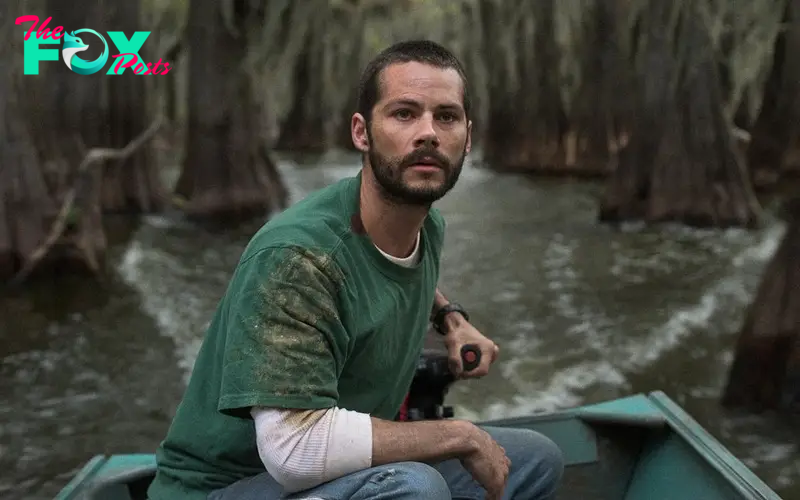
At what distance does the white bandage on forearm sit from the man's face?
49 centimetres

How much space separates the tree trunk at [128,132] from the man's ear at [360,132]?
1034cm

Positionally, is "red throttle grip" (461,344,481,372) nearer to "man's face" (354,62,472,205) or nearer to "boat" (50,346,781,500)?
"boat" (50,346,781,500)

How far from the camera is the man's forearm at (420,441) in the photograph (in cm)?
167

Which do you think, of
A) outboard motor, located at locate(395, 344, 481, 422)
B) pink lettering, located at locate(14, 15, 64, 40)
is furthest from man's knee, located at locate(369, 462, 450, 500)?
pink lettering, located at locate(14, 15, 64, 40)

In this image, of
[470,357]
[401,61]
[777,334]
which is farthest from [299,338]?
[777,334]

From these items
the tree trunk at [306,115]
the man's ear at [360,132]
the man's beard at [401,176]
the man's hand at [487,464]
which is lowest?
the tree trunk at [306,115]

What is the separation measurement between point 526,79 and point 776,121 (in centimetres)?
578

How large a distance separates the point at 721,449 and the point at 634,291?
253 inches

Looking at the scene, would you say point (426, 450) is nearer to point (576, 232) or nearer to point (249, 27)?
point (576, 232)

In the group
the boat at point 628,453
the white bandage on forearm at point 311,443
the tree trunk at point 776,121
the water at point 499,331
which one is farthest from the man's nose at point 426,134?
the tree trunk at point 776,121

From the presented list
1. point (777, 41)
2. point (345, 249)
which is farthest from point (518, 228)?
point (345, 249)

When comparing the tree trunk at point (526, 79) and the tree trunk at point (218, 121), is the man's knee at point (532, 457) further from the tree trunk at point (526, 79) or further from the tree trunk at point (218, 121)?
the tree trunk at point (526, 79)

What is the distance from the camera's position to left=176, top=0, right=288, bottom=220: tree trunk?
12.3 metres

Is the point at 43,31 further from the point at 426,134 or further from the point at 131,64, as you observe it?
the point at 426,134
